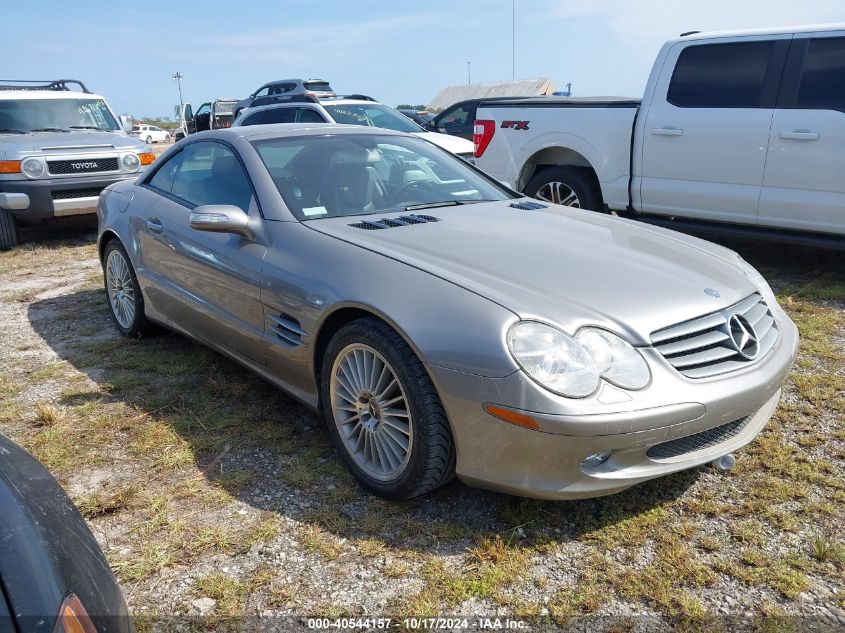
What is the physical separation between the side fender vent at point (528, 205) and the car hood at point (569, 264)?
18cm

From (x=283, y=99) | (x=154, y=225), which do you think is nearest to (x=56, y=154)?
(x=154, y=225)

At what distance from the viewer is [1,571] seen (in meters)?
1.30

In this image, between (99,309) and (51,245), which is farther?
(51,245)

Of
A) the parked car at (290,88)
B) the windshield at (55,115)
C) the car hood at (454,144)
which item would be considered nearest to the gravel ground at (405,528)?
the windshield at (55,115)

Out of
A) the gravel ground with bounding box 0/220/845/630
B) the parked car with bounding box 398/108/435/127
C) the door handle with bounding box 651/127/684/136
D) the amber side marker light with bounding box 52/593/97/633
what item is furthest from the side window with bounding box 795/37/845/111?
the parked car with bounding box 398/108/435/127

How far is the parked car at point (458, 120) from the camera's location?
45.3ft

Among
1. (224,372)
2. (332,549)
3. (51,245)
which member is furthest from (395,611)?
(51,245)

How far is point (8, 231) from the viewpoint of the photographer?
8297 millimetres

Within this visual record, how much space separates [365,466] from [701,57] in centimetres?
507

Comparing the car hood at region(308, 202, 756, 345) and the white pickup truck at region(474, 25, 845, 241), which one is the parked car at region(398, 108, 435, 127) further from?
the car hood at region(308, 202, 756, 345)

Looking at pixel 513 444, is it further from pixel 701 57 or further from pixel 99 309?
pixel 701 57

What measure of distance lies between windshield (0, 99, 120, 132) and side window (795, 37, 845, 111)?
8199 millimetres

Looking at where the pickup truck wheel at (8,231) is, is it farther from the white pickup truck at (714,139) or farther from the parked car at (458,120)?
the parked car at (458,120)

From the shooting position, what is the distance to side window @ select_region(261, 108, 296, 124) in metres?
11.1
